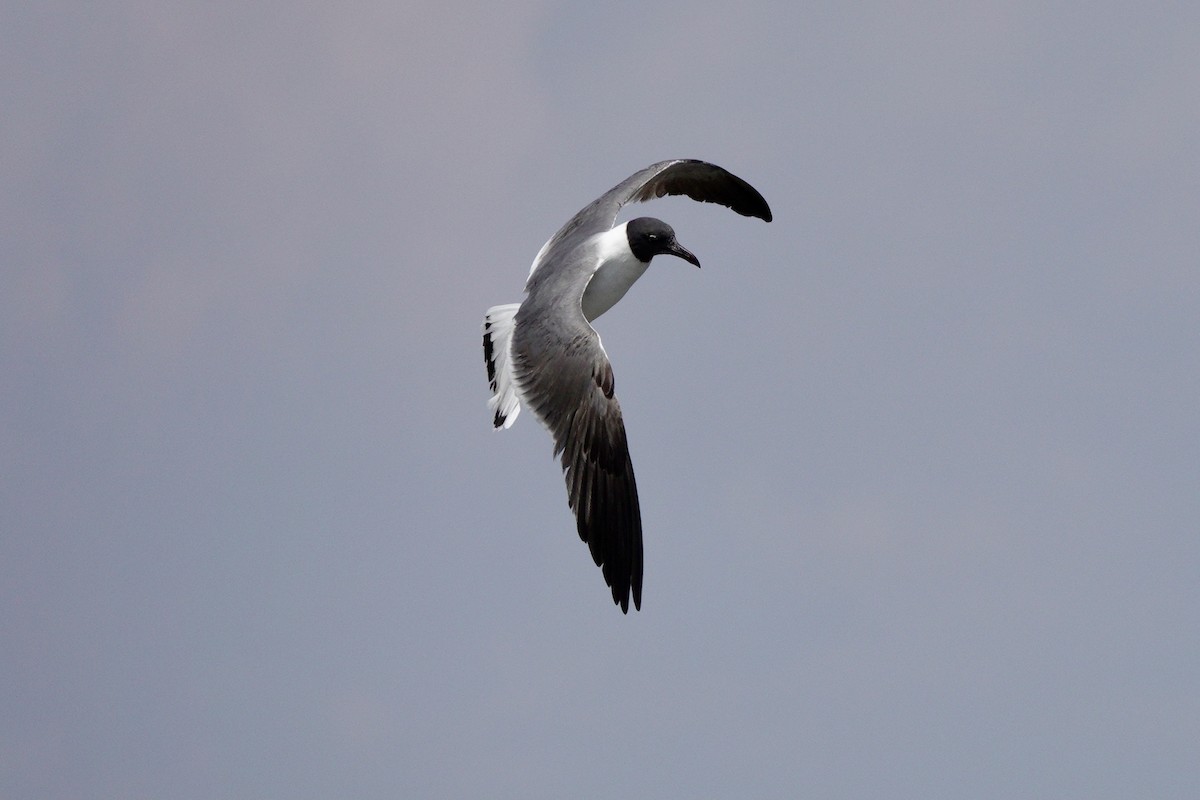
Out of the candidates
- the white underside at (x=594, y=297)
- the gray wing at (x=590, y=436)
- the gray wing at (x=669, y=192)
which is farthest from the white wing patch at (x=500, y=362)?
the gray wing at (x=669, y=192)

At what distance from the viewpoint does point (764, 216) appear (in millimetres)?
14188

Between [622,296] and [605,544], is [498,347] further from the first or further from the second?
[605,544]

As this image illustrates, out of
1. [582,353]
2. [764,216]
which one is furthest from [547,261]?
[764,216]

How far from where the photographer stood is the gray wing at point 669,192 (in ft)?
42.5

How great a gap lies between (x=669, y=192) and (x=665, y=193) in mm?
59

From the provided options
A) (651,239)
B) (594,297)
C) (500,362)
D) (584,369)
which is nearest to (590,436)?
(584,369)

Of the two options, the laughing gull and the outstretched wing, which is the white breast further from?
the outstretched wing

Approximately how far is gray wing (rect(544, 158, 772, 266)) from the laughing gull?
0.17 feet

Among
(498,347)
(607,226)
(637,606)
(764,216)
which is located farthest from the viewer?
(764,216)

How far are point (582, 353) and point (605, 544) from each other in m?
1.46

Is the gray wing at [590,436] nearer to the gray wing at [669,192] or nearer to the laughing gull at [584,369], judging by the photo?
the laughing gull at [584,369]

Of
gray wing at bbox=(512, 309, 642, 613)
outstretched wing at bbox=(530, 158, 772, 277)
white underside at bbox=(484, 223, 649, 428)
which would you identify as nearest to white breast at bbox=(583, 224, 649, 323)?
white underside at bbox=(484, 223, 649, 428)

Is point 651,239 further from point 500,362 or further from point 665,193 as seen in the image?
point 665,193

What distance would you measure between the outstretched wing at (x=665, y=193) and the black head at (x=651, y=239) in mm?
595
